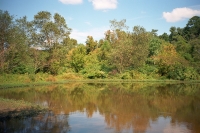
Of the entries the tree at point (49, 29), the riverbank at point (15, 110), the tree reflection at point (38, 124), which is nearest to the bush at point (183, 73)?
the tree at point (49, 29)

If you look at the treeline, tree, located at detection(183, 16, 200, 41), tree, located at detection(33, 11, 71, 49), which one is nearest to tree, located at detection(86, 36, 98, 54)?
the treeline

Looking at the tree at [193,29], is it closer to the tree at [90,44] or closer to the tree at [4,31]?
the tree at [90,44]

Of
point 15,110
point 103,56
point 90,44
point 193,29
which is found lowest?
point 15,110

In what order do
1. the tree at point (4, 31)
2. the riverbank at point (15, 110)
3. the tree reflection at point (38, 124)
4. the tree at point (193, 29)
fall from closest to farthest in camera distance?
the tree reflection at point (38, 124) < the riverbank at point (15, 110) < the tree at point (4, 31) < the tree at point (193, 29)

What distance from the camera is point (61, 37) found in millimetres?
42188

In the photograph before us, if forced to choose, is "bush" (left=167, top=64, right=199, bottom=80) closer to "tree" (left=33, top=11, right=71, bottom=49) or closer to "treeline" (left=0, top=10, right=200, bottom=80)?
"treeline" (left=0, top=10, right=200, bottom=80)

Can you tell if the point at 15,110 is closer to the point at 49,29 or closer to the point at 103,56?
the point at 49,29

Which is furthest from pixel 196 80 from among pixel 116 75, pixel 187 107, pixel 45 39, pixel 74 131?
pixel 74 131

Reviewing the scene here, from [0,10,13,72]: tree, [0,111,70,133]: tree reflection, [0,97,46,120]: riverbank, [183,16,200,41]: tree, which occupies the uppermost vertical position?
[183,16,200,41]: tree

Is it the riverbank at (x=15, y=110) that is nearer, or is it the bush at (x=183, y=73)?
the riverbank at (x=15, y=110)

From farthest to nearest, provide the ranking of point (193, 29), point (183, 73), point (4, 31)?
1. point (193, 29)
2. point (183, 73)
3. point (4, 31)

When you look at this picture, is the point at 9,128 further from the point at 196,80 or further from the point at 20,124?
the point at 196,80

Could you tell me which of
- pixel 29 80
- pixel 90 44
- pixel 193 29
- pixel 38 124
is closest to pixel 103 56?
pixel 90 44

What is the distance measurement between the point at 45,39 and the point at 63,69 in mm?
7781
